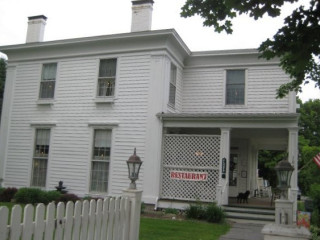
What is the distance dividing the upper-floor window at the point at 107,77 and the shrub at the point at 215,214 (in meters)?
6.47

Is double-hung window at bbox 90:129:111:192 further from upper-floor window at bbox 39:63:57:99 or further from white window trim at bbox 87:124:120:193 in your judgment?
upper-floor window at bbox 39:63:57:99

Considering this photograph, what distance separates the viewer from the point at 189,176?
44.0ft

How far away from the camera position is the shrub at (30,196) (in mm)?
13459

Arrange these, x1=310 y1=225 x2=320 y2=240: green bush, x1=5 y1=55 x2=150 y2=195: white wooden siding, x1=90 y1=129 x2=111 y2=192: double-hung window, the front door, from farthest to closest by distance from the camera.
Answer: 1. the front door
2. x1=90 y1=129 x2=111 y2=192: double-hung window
3. x1=5 y1=55 x2=150 y2=195: white wooden siding
4. x1=310 y1=225 x2=320 y2=240: green bush

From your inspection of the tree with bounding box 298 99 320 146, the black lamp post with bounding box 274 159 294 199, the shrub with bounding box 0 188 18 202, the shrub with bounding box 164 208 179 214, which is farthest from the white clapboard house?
the tree with bounding box 298 99 320 146

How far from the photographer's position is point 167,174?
13.8m

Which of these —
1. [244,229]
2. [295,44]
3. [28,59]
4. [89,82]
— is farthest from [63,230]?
[28,59]

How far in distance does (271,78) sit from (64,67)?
29.8 feet

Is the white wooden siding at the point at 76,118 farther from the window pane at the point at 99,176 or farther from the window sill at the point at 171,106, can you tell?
the window sill at the point at 171,106

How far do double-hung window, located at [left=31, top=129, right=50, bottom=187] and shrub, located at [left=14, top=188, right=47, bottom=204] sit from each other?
212cm

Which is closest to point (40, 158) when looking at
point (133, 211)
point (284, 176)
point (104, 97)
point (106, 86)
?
point (104, 97)

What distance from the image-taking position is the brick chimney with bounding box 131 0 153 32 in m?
15.1

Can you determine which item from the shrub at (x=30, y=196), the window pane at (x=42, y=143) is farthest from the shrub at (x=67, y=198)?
the window pane at (x=42, y=143)

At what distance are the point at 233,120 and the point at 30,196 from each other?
8.05 m
